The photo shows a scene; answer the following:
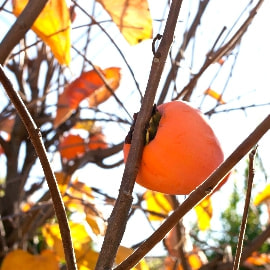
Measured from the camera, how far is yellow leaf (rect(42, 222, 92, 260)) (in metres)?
1.19

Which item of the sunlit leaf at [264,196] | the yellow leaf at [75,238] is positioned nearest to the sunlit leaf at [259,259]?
the sunlit leaf at [264,196]

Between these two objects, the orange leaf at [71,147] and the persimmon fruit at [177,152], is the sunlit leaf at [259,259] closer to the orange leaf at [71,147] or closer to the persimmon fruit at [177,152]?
the orange leaf at [71,147]

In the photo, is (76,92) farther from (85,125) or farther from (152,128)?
(152,128)

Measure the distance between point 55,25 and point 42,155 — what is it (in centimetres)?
47

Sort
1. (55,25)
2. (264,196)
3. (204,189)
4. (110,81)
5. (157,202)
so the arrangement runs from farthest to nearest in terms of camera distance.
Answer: (264,196)
(157,202)
(110,81)
(55,25)
(204,189)

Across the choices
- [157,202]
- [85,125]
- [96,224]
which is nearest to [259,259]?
[157,202]

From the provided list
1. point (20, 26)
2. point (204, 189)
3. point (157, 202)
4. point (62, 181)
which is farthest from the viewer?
point (157, 202)

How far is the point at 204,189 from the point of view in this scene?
485 millimetres

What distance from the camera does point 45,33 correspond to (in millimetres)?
953

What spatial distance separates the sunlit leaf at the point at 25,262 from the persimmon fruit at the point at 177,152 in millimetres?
689

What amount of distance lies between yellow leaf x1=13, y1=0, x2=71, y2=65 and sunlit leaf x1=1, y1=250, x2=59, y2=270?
54 centimetres

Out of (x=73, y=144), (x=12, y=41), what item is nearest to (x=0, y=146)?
(x=73, y=144)

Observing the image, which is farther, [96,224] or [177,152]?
[96,224]

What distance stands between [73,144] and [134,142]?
90 centimetres
